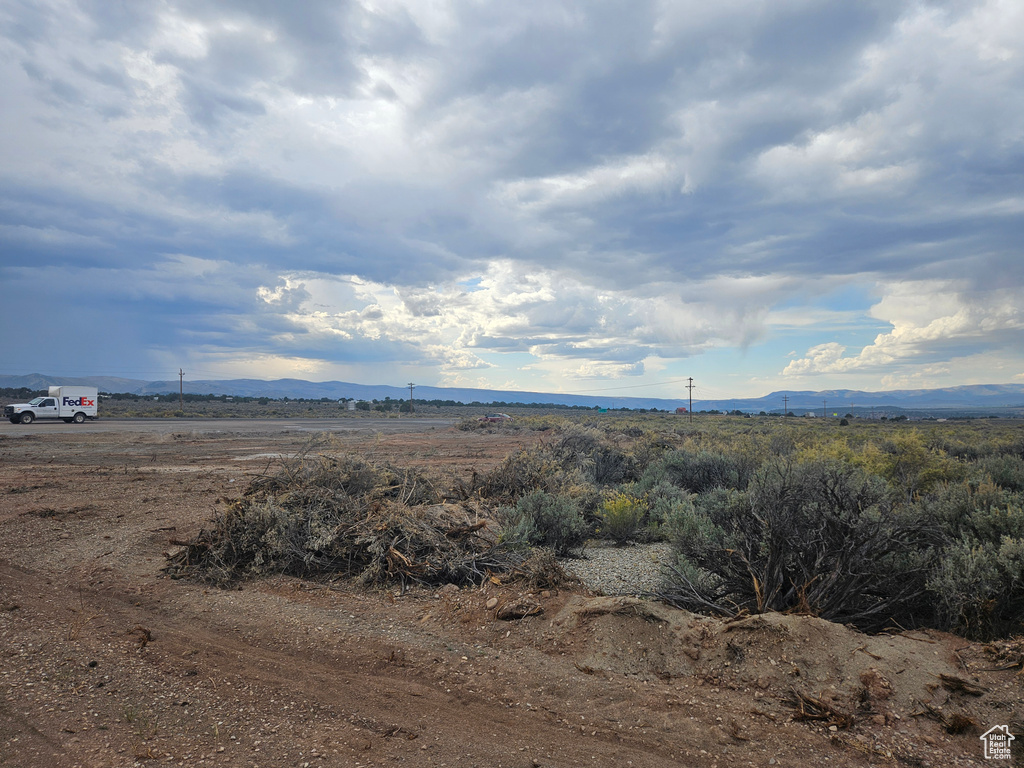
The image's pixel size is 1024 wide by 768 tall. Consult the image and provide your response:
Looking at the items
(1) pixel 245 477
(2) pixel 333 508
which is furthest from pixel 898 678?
(1) pixel 245 477

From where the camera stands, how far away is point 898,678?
13.2 feet

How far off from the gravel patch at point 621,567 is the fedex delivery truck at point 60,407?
157 feet

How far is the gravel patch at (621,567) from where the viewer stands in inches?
264

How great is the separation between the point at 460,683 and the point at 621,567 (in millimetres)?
3757

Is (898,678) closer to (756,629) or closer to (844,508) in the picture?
(756,629)

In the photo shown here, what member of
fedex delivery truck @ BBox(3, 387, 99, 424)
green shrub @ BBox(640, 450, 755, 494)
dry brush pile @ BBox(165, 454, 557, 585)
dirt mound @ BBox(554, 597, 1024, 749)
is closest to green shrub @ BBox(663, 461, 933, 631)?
dirt mound @ BBox(554, 597, 1024, 749)

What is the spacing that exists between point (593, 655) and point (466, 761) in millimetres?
1676

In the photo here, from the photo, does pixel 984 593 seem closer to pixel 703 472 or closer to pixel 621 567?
pixel 621 567

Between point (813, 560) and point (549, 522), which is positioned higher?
point (813, 560)

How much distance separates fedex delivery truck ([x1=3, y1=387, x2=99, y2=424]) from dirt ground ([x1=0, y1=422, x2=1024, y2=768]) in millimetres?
44240

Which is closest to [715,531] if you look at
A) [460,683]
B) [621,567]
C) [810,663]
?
[621,567]
